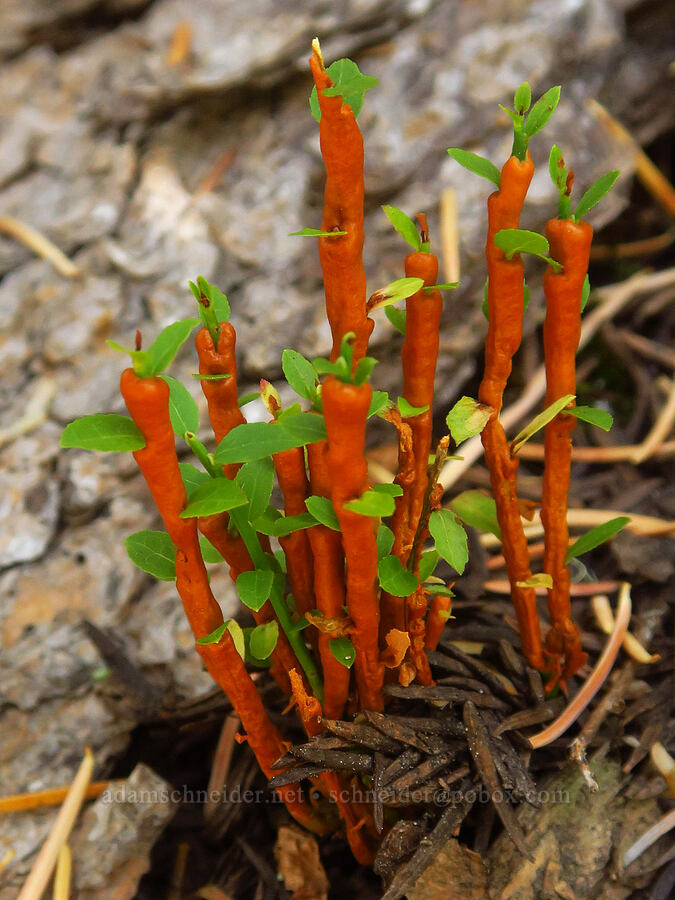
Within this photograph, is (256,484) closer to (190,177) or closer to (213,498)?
(213,498)

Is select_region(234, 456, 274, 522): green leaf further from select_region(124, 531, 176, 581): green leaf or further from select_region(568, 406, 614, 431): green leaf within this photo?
select_region(568, 406, 614, 431): green leaf

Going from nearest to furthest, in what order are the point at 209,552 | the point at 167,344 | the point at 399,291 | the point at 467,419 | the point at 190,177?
the point at 167,344 < the point at 399,291 < the point at 467,419 < the point at 209,552 < the point at 190,177

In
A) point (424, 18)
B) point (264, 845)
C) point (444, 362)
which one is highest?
point (424, 18)

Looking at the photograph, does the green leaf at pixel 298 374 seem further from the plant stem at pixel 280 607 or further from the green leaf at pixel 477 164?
the green leaf at pixel 477 164

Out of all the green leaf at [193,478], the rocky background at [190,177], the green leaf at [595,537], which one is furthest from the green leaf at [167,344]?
the rocky background at [190,177]

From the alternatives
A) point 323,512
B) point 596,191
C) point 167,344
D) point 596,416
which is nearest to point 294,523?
point 323,512

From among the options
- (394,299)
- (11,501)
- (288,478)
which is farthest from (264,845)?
(394,299)

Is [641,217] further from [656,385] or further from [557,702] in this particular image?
[557,702]
